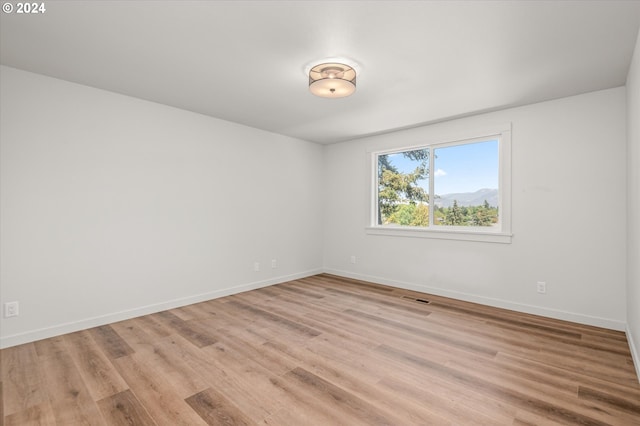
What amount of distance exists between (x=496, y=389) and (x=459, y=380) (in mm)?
226

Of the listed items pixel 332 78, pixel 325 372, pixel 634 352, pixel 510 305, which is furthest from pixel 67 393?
pixel 510 305

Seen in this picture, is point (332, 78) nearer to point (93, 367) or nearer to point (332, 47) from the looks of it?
point (332, 47)

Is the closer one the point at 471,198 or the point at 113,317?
the point at 113,317

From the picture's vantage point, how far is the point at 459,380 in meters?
2.14

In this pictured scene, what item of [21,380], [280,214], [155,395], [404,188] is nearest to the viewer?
[155,395]

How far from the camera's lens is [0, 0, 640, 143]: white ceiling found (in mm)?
1884

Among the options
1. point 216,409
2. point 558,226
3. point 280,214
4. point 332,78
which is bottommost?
point 216,409

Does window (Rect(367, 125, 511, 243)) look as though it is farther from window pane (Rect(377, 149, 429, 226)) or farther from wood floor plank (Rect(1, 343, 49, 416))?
wood floor plank (Rect(1, 343, 49, 416))

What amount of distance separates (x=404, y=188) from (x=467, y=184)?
3.18ft

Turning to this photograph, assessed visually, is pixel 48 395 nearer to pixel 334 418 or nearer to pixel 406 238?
pixel 334 418

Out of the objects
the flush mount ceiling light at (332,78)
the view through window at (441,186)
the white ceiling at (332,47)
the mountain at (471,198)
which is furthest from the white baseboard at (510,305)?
the flush mount ceiling light at (332,78)

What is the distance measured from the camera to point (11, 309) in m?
2.65


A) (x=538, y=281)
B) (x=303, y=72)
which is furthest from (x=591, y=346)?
(x=303, y=72)

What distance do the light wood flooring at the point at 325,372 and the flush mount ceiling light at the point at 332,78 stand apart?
2.28 meters
